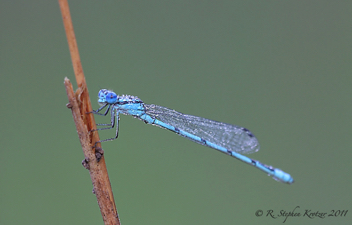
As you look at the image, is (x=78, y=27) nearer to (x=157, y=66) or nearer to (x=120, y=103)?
(x=157, y=66)

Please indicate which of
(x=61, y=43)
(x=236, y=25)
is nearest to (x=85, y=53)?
(x=61, y=43)

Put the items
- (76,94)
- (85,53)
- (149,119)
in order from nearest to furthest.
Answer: (76,94) < (149,119) < (85,53)

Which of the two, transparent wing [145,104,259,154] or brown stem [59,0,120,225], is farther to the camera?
transparent wing [145,104,259,154]

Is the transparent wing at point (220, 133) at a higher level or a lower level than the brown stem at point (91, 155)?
higher

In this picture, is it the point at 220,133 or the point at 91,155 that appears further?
the point at 220,133

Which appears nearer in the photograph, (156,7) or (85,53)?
(85,53)

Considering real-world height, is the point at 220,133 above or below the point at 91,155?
above

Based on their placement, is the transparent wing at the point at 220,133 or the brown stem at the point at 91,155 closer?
the brown stem at the point at 91,155

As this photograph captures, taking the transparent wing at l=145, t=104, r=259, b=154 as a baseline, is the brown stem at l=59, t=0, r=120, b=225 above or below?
below
